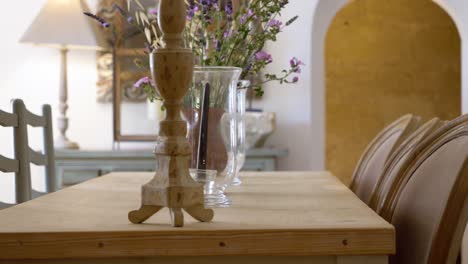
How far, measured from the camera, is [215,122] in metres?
1.64

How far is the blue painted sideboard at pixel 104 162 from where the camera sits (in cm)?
390

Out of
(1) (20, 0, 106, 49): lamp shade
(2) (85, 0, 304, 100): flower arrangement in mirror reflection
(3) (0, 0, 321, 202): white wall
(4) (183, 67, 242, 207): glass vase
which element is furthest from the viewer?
(3) (0, 0, 321, 202): white wall

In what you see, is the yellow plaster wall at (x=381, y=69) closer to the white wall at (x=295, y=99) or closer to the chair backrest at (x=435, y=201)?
the white wall at (x=295, y=99)

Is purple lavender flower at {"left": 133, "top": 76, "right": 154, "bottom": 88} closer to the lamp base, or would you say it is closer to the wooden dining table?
the wooden dining table

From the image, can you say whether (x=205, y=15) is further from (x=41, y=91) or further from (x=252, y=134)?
(x=41, y=91)

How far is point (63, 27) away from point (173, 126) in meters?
3.06

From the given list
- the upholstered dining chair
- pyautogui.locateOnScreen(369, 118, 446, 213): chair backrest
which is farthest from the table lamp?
pyautogui.locateOnScreen(369, 118, 446, 213): chair backrest

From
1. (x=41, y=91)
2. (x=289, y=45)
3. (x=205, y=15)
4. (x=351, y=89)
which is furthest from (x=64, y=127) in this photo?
(x=351, y=89)

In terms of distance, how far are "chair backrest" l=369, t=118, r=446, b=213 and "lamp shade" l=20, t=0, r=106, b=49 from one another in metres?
2.56

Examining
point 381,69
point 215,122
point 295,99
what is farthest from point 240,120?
point 381,69

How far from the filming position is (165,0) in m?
1.14

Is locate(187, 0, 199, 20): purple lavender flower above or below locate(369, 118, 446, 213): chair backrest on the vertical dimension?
above

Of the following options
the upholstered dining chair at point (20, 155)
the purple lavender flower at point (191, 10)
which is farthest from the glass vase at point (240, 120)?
the upholstered dining chair at point (20, 155)

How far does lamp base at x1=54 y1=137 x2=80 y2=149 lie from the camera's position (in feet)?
13.1
